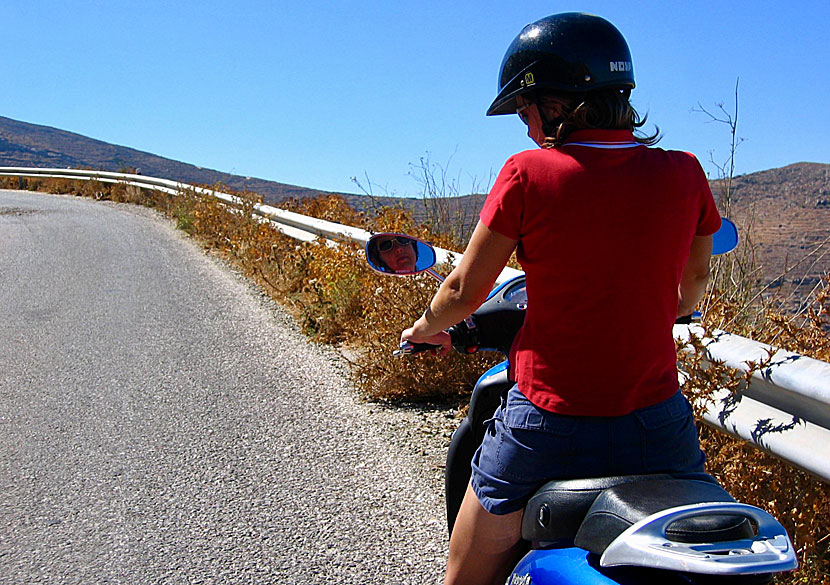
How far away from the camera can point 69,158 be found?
5728 centimetres

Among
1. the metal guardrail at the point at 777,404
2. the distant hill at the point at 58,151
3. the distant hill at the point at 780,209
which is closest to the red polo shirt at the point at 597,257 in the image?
the metal guardrail at the point at 777,404

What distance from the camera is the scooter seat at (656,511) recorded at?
58.3 inches

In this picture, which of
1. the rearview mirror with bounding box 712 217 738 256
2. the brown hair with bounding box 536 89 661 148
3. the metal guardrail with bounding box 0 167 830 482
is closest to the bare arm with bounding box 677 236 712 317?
the rearview mirror with bounding box 712 217 738 256

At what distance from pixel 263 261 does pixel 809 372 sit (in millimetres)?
7743

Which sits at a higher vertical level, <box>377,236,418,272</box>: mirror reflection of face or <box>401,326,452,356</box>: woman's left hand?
<box>377,236,418,272</box>: mirror reflection of face

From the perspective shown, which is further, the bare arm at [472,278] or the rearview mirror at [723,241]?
the rearview mirror at [723,241]

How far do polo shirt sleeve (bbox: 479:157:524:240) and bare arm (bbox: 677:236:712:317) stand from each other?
1.99ft

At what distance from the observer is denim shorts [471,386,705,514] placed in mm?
1868

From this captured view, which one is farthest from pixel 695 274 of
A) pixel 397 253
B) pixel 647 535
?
pixel 647 535

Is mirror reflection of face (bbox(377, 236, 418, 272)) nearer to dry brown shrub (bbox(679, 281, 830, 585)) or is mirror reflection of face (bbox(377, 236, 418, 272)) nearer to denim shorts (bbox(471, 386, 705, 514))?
denim shorts (bbox(471, 386, 705, 514))

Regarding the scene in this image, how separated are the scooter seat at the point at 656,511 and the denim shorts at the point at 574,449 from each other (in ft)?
0.56

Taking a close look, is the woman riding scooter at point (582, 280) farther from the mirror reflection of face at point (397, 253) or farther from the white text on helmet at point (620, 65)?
the mirror reflection of face at point (397, 253)

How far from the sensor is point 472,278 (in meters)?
1.96

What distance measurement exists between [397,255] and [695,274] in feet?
2.71
